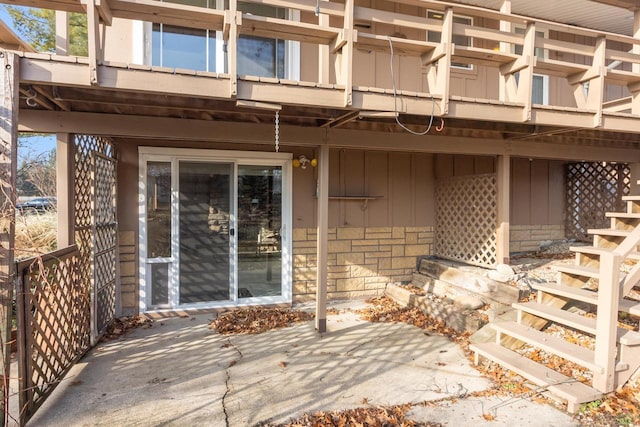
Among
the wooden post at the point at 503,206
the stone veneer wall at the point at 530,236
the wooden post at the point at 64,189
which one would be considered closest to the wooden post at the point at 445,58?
the wooden post at the point at 503,206

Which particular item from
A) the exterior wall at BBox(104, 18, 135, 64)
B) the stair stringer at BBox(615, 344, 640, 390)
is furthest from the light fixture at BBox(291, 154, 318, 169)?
the stair stringer at BBox(615, 344, 640, 390)

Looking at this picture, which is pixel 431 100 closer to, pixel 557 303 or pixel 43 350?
pixel 557 303

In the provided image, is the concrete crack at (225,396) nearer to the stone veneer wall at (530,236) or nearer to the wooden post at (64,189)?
the wooden post at (64,189)

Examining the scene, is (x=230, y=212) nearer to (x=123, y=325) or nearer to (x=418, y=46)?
(x=123, y=325)

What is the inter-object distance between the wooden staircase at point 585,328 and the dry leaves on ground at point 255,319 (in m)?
2.34

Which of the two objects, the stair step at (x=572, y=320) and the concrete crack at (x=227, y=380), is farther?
the stair step at (x=572, y=320)

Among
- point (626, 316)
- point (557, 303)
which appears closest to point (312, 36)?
point (557, 303)

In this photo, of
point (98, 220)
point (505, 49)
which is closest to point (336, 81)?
point (505, 49)

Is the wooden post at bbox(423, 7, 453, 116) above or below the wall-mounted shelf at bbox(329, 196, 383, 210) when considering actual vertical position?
above

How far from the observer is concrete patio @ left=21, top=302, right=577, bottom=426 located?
287 centimetres

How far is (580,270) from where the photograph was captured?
12.0ft

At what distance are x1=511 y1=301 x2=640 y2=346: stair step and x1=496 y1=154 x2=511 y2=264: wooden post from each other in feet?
5.26

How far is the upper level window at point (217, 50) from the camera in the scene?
4898mm

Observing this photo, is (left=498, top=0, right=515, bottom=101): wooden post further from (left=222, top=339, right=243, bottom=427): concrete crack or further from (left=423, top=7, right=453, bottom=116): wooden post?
(left=222, top=339, right=243, bottom=427): concrete crack
